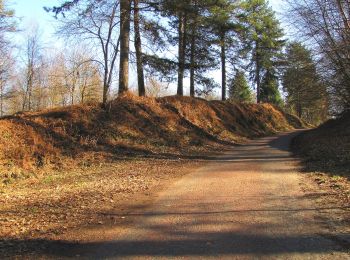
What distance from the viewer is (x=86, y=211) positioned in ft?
28.9

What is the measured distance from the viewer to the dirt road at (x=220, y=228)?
6227 mm

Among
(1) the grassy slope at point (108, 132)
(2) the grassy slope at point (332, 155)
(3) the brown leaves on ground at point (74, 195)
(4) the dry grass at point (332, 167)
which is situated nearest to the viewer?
(3) the brown leaves on ground at point (74, 195)

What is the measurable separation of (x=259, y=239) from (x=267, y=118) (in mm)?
42908

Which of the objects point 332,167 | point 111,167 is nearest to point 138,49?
point 111,167

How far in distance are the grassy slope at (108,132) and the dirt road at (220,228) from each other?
591 centimetres

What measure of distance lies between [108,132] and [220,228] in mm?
12665

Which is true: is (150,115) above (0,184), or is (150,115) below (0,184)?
above

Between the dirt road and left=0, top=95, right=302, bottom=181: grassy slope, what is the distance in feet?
19.4

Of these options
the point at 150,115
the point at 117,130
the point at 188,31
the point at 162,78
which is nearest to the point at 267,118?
the point at 188,31

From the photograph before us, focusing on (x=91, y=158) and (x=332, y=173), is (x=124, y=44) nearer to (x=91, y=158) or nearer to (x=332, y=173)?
(x=91, y=158)

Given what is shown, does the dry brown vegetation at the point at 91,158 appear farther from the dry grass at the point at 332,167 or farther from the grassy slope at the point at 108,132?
the dry grass at the point at 332,167

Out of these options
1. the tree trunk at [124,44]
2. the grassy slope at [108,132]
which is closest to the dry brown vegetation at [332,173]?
the grassy slope at [108,132]

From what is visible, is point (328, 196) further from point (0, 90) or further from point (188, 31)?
point (0, 90)

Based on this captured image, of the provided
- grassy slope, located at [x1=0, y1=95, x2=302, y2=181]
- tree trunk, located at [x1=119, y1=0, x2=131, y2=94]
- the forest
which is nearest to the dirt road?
the forest
